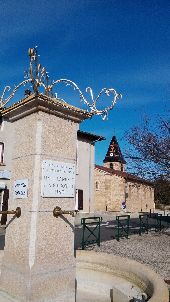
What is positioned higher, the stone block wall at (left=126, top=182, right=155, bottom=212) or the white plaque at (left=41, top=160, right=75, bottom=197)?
the white plaque at (left=41, top=160, right=75, bottom=197)

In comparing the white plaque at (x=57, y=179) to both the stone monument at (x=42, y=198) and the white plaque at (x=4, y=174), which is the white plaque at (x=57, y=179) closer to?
the stone monument at (x=42, y=198)

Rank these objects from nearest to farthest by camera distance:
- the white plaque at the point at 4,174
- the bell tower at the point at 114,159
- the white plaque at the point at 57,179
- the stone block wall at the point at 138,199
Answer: the white plaque at the point at 57,179 → the white plaque at the point at 4,174 → the stone block wall at the point at 138,199 → the bell tower at the point at 114,159

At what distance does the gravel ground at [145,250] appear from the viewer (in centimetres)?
732

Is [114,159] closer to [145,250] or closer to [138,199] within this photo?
[138,199]

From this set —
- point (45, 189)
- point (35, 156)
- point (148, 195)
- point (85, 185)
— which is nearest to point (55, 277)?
point (45, 189)

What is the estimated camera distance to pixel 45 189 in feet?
10.9

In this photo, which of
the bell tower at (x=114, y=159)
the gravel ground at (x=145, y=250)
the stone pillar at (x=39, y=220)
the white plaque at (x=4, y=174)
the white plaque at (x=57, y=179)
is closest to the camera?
the stone pillar at (x=39, y=220)

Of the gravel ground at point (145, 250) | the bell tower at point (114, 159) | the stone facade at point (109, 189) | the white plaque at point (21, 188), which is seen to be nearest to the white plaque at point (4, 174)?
the gravel ground at point (145, 250)

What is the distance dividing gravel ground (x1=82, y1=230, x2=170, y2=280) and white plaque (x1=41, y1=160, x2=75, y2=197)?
398 cm

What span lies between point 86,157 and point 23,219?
2048 cm

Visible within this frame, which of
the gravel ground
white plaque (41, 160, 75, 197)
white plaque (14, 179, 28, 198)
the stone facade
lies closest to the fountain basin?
white plaque (41, 160, 75, 197)

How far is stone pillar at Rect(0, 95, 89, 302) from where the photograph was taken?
311 cm

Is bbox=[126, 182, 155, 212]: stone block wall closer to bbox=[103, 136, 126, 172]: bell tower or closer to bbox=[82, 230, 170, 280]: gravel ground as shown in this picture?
bbox=[103, 136, 126, 172]: bell tower

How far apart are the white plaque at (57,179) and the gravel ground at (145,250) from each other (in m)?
3.98
